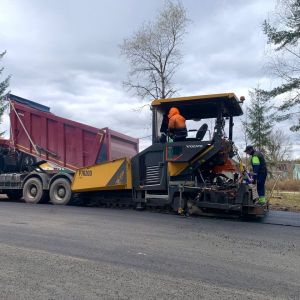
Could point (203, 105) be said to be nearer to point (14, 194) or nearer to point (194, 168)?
point (194, 168)

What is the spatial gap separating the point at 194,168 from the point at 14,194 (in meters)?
Result: 6.48

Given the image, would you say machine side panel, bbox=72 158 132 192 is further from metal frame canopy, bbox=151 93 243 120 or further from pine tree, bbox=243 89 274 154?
pine tree, bbox=243 89 274 154

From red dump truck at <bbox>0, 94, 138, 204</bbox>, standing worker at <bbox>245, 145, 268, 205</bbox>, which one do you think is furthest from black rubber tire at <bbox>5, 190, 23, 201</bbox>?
standing worker at <bbox>245, 145, 268, 205</bbox>

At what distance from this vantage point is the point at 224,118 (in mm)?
9398

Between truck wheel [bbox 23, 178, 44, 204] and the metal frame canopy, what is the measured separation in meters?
4.33

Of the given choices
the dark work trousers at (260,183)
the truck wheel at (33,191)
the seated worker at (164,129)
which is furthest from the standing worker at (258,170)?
the truck wheel at (33,191)

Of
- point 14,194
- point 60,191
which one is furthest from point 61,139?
point 14,194

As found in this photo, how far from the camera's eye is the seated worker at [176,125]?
30.3ft

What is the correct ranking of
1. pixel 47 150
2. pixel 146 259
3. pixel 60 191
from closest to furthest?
pixel 146 259 < pixel 60 191 < pixel 47 150

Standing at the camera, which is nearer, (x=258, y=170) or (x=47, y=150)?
(x=258, y=170)

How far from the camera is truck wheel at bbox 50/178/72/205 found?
11367mm

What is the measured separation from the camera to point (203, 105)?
30.5ft

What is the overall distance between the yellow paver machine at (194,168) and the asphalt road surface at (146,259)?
2.14 feet

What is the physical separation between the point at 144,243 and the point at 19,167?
7.66 meters
